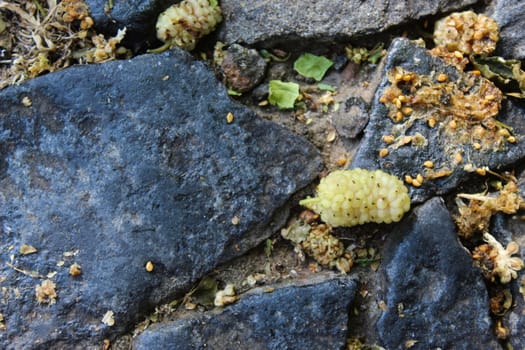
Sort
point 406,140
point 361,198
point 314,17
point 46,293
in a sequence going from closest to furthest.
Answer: point 361,198
point 46,293
point 406,140
point 314,17

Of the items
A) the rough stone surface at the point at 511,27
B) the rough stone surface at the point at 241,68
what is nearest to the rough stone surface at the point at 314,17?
the rough stone surface at the point at 241,68

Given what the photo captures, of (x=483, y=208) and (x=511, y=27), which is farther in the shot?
(x=511, y=27)

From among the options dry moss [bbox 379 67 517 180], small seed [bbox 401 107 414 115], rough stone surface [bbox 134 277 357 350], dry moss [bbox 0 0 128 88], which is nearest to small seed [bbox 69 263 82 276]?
rough stone surface [bbox 134 277 357 350]

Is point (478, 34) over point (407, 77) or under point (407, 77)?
over

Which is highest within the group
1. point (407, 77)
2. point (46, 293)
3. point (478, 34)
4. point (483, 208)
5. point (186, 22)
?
point (186, 22)

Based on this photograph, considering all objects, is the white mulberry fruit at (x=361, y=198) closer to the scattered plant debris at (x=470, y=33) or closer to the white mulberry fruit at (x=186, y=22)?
→ the scattered plant debris at (x=470, y=33)

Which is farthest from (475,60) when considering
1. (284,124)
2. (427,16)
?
(284,124)

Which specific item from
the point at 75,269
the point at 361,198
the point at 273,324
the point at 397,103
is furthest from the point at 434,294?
the point at 75,269

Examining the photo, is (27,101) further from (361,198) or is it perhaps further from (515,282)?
(515,282)
